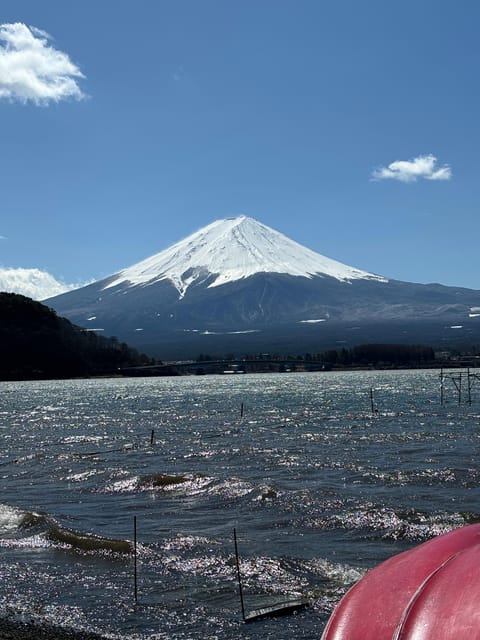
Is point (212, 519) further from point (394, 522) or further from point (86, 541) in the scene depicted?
point (394, 522)

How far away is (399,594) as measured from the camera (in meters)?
6.91

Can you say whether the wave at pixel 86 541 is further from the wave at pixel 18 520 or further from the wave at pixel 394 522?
the wave at pixel 394 522

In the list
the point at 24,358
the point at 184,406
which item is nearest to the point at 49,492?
the point at 184,406

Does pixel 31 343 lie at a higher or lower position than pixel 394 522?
higher

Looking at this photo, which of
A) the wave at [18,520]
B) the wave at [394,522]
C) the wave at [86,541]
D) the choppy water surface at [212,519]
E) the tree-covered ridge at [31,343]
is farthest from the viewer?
the tree-covered ridge at [31,343]

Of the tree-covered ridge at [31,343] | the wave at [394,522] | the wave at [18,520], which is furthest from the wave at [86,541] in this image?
the tree-covered ridge at [31,343]

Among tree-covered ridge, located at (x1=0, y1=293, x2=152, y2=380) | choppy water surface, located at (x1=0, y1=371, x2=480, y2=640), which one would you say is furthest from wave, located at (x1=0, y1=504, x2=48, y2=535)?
tree-covered ridge, located at (x1=0, y1=293, x2=152, y2=380)

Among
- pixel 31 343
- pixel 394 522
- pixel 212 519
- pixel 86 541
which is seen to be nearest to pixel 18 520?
pixel 86 541

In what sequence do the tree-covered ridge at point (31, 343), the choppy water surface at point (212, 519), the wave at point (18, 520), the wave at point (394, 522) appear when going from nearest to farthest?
1. the choppy water surface at point (212, 519)
2. the wave at point (394, 522)
3. the wave at point (18, 520)
4. the tree-covered ridge at point (31, 343)

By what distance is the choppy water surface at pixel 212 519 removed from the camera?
14.4m

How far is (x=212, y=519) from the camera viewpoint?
22.1 metres

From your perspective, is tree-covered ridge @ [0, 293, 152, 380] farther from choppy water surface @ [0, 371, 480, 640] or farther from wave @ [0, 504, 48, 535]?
wave @ [0, 504, 48, 535]

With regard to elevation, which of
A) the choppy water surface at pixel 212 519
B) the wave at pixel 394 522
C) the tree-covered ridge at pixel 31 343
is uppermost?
the tree-covered ridge at pixel 31 343

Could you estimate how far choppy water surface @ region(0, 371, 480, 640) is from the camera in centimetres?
1445
